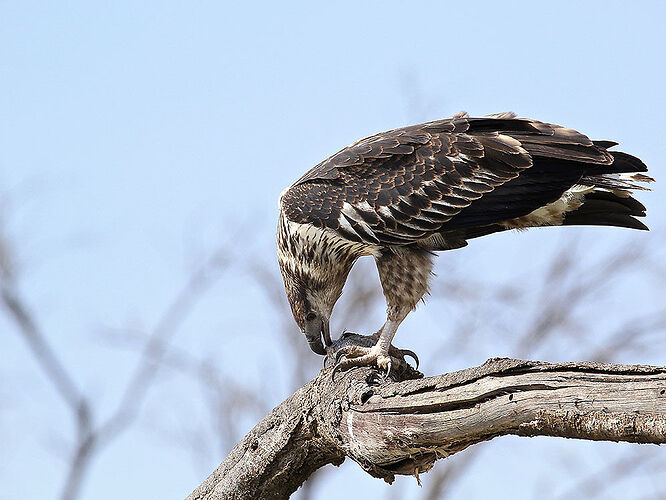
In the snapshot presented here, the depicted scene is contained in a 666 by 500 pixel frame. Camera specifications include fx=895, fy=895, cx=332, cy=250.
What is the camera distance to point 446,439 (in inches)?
150

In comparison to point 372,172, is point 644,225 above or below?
below

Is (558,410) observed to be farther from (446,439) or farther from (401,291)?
(401,291)

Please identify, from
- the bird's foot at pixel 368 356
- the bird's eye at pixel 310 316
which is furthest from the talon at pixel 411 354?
the bird's eye at pixel 310 316

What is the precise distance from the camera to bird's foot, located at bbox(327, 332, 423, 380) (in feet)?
15.6

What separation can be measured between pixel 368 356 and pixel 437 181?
3.61 ft

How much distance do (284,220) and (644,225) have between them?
6.92 ft

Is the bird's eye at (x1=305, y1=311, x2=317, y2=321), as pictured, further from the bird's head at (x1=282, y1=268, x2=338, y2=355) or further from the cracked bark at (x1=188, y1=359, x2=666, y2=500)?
the cracked bark at (x1=188, y1=359, x2=666, y2=500)

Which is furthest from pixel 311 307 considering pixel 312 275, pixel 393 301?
pixel 393 301

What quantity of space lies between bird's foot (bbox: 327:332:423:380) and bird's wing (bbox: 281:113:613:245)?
0.59 metres

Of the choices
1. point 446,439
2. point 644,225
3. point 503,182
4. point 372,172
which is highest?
point 372,172

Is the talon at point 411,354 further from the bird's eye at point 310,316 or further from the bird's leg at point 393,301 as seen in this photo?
the bird's eye at point 310,316

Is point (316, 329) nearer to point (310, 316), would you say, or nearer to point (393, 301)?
point (310, 316)

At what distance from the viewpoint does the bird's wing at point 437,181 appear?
4.95 m

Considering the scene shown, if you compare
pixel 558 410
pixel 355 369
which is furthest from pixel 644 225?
pixel 558 410
